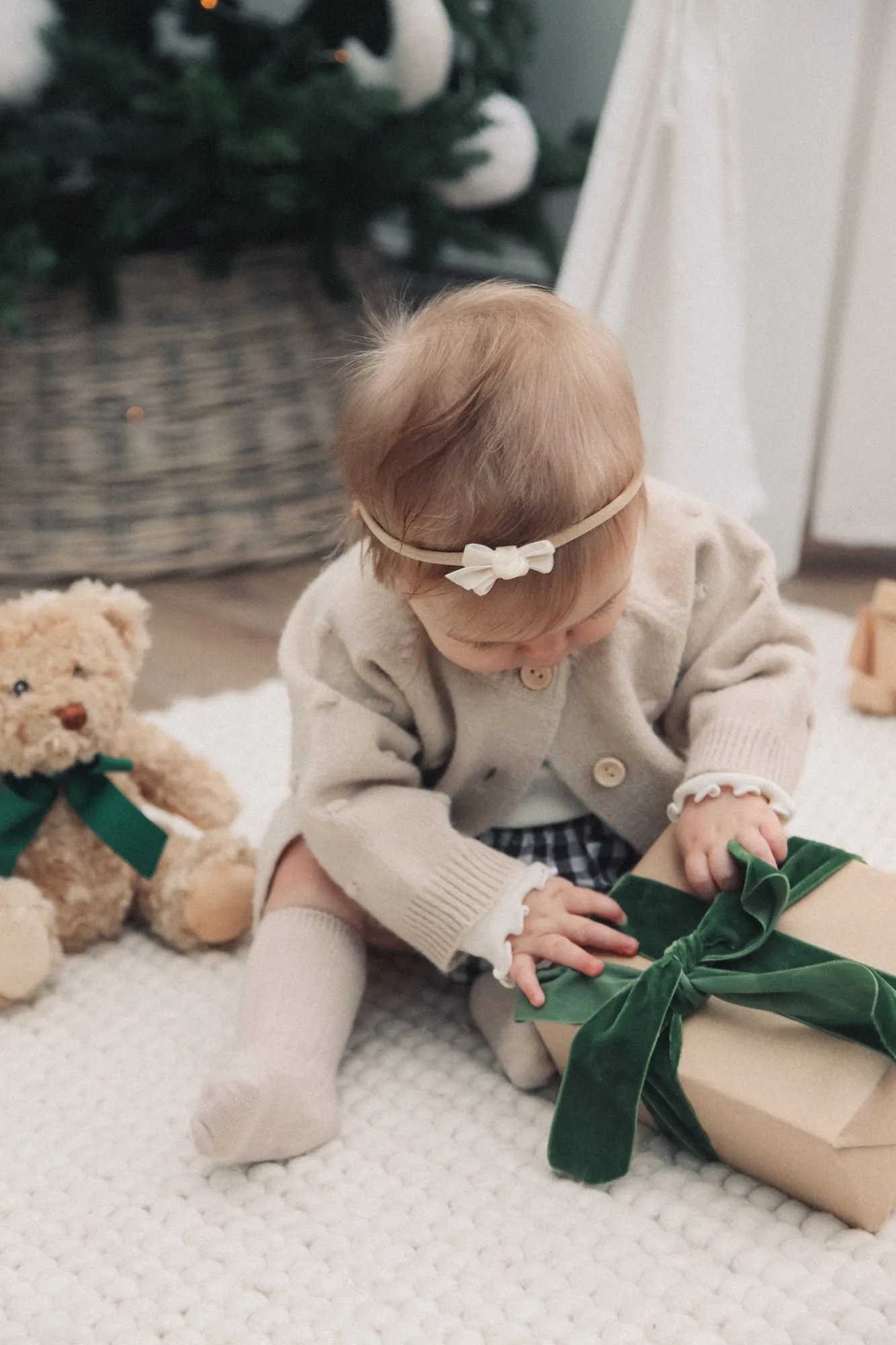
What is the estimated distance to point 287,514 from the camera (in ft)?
5.64

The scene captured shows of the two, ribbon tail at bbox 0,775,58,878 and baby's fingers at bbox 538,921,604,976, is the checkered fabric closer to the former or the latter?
baby's fingers at bbox 538,921,604,976

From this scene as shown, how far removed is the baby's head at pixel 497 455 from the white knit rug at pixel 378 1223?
288 mm

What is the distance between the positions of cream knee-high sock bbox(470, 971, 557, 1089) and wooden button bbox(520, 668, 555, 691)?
19 centimetres

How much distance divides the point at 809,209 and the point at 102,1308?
1214mm

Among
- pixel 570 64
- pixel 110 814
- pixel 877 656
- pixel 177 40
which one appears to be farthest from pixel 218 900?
pixel 177 40

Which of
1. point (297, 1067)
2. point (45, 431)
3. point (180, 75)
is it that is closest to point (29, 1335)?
point (297, 1067)

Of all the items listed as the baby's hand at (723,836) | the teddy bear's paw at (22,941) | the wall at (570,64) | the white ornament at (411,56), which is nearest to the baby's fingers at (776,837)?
the baby's hand at (723,836)

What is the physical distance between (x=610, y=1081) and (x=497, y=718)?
0.23 metres

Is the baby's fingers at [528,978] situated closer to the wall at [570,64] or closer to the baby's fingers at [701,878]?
the baby's fingers at [701,878]

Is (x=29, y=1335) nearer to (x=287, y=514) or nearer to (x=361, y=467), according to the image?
(x=361, y=467)

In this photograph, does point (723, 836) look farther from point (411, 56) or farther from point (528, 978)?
point (411, 56)

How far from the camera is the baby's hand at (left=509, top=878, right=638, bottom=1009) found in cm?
76

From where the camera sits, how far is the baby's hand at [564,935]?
761 mm

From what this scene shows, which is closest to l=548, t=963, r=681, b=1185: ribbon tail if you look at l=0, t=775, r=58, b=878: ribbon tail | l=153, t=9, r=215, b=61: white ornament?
l=0, t=775, r=58, b=878: ribbon tail
